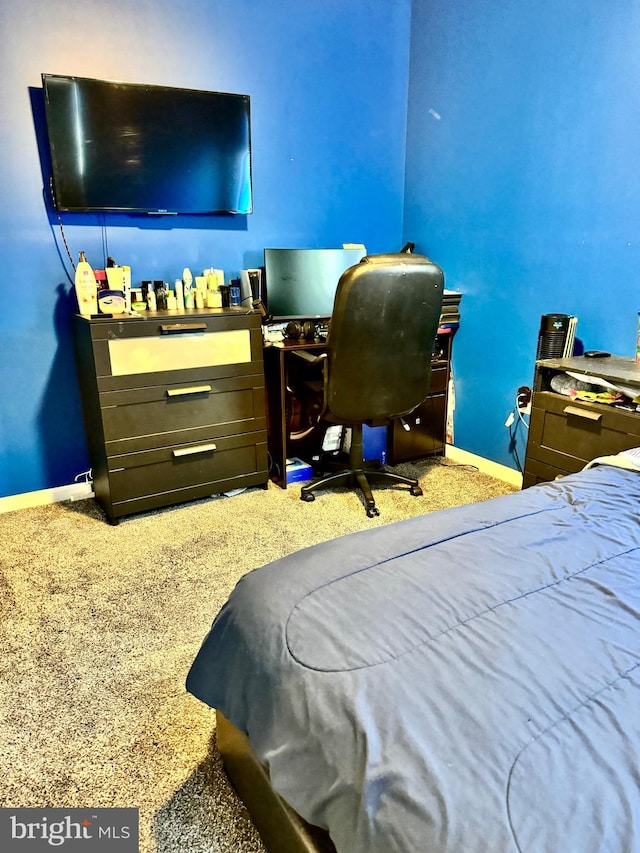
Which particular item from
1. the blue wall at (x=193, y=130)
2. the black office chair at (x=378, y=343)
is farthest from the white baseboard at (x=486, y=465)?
the blue wall at (x=193, y=130)

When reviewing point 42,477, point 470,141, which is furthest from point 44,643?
point 470,141

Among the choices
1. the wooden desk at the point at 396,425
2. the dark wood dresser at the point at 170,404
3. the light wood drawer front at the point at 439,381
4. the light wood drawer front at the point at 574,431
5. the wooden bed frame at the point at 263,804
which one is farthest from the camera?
the light wood drawer front at the point at 439,381

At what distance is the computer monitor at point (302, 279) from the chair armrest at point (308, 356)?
41cm

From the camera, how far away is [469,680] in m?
0.76

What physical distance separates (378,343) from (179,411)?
0.93 m

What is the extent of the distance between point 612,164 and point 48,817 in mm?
2750

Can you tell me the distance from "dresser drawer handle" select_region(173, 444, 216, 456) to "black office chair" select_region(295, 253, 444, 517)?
0.52 m

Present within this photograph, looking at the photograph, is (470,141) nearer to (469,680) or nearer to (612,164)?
(612,164)

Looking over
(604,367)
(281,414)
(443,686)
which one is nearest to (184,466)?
(281,414)

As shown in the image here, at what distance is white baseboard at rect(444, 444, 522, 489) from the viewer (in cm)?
290

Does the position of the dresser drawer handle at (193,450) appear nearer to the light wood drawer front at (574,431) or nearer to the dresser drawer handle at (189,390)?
the dresser drawer handle at (189,390)

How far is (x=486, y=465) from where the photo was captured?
3061mm

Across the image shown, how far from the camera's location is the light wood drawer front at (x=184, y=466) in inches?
96.5

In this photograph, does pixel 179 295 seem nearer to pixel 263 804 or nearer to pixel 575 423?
pixel 575 423
